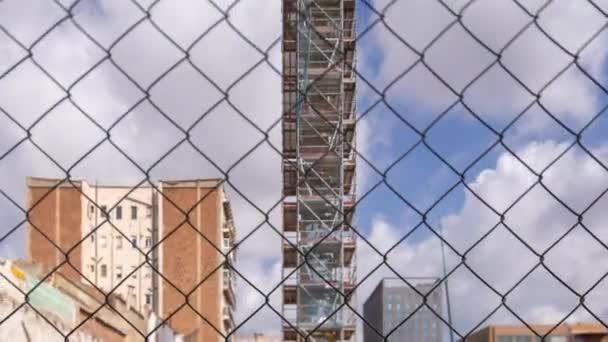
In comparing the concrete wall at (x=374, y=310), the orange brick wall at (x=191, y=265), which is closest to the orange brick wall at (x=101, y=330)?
the concrete wall at (x=374, y=310)

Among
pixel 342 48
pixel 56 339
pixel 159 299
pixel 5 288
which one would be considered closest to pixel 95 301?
pixel 56 339

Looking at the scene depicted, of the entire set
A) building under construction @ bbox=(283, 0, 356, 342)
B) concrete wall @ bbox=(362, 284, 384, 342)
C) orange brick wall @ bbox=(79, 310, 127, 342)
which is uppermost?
building under construction @ bbox=(283, 0, 356, 342)

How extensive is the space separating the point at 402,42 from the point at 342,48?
865 millimetres

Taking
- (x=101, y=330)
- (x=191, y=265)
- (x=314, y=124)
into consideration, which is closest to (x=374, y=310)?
(x=314, y=124)

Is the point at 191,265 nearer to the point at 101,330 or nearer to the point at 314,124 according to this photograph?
the point at 101,330

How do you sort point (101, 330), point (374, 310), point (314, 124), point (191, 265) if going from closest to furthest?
point (374, 310) < point (314, 124) < point (101, 330) < point (191, 265)

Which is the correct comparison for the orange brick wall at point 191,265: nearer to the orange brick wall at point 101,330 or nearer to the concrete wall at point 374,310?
the orange brick wall at point 101,330

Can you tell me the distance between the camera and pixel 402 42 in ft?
5.76

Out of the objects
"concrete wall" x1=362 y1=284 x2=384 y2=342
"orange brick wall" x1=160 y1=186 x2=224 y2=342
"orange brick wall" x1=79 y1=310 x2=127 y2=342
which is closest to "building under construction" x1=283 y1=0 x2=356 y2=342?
"concrete wall" x1=362 y1=284 x2=384 y2=342

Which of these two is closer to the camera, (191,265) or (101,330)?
(101,330)

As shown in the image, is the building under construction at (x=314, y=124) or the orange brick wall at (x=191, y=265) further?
the orange brick wall at (x=191, y=265)

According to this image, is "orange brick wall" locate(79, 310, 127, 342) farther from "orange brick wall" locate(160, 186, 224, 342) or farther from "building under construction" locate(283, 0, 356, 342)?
"orange brick wall" locate(160, 186, 224, 342)

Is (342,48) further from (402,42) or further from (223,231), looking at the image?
(223,231)

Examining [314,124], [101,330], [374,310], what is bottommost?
[101,330]
